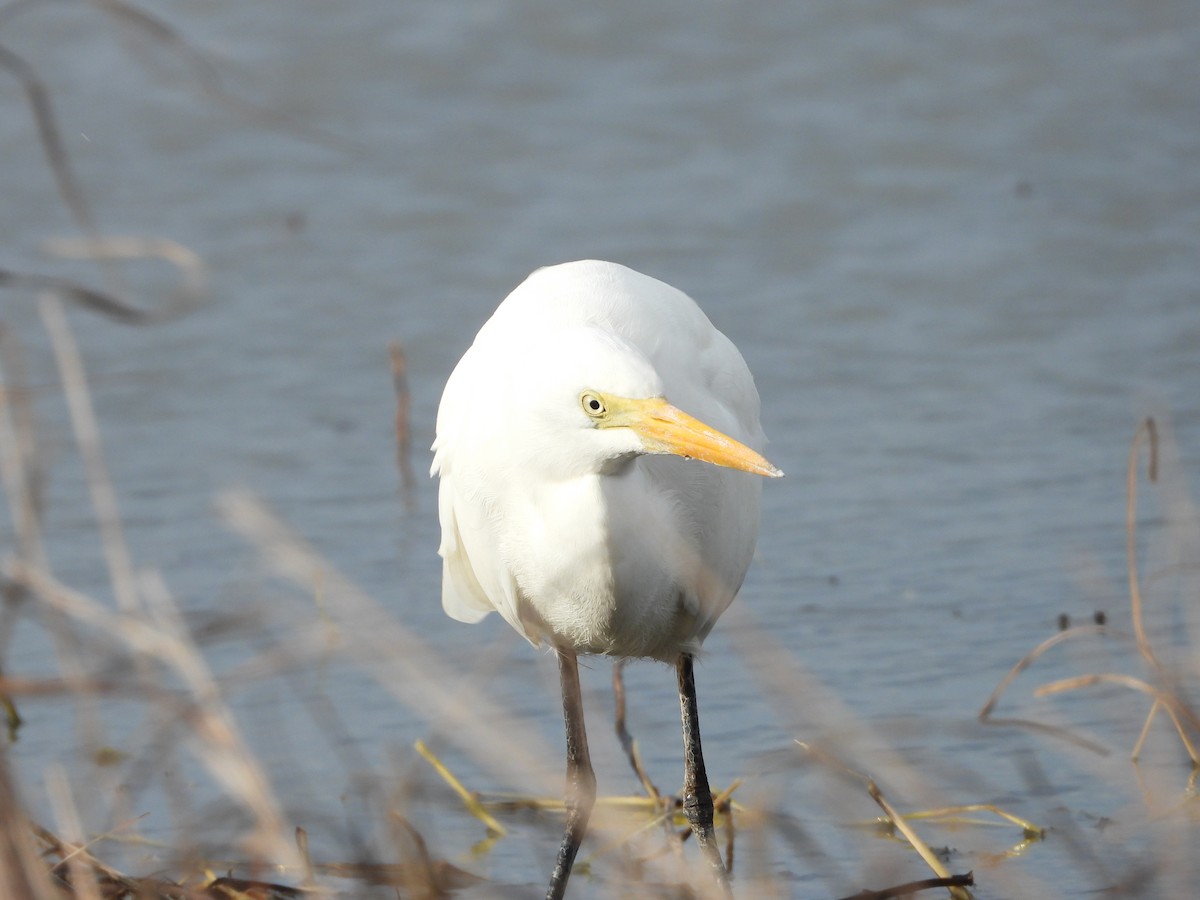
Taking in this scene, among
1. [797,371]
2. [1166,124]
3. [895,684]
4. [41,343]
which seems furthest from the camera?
[1166,124]

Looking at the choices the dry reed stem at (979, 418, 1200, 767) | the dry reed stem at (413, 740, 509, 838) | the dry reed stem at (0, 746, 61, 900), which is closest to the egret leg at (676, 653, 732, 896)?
the dry reed stem at (413, 740, 509, 838)

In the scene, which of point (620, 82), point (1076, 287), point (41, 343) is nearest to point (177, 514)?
point (41, 343)

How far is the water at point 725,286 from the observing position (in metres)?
3.96

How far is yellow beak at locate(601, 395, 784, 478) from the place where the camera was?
7.29 ft

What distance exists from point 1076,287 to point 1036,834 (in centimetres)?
366

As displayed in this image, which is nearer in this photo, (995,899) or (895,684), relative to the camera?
(995,899)

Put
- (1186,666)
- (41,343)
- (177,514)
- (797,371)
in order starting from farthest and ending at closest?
(41,343), (797,371), (177,514), (1186,666)

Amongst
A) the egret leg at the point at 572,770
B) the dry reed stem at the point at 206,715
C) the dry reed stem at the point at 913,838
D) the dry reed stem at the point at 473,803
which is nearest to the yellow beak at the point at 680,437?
the dry reed stem at the point at 913,838

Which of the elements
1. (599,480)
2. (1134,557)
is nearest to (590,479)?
(599,480)

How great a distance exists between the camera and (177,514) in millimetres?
5074

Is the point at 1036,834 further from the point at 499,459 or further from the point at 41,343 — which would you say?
the point at 41,343

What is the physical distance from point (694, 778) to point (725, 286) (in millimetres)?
3529

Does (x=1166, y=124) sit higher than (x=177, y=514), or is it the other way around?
(x=1166, y=124)

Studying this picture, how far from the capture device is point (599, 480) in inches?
100
